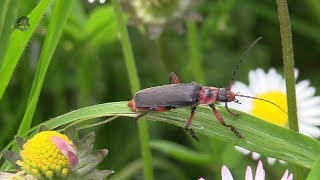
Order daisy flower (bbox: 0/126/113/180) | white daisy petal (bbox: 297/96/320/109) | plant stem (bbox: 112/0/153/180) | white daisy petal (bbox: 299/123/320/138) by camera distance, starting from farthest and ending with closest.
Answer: white daisy petal (bbox: 297/96/320/109) → white daisy petal (bbox: 299/123/320/138) → plant stem (bbox: 112/0/153/180) → daisy flower (bbox: 0/126/113/180)

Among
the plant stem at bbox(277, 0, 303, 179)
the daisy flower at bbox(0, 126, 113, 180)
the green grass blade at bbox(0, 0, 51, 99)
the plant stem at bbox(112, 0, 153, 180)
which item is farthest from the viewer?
the plant stem at bbox(112, 0, 153, 180)

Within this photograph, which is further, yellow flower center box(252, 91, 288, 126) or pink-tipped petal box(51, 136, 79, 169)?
yellow flower center box(252, 91, 288, 126)

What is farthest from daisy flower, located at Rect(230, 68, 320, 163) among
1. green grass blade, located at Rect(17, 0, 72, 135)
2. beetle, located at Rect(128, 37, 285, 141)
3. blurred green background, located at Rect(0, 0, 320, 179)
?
green grass blade, located at Rect(17, 0, 72, 135)

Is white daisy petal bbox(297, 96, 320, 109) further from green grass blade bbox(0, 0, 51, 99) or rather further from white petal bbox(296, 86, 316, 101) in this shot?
green grass blade bbox(0, 0, 51, 99)

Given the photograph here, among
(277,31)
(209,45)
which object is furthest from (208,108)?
(277,31)

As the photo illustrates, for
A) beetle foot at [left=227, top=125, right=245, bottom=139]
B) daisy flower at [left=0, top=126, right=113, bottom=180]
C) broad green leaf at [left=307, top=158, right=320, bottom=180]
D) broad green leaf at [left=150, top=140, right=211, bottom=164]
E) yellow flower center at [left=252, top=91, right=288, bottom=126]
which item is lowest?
A: broad green leaf at [left=307, top=158, right=320, bottom=180]

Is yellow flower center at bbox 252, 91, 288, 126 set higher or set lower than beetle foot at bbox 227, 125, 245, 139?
higher

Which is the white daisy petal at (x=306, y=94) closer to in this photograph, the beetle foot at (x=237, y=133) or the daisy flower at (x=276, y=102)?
the daisy flower at (x=276, y=102)

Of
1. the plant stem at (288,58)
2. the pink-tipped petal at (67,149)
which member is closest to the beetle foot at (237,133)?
the plant stem at (288,58)
